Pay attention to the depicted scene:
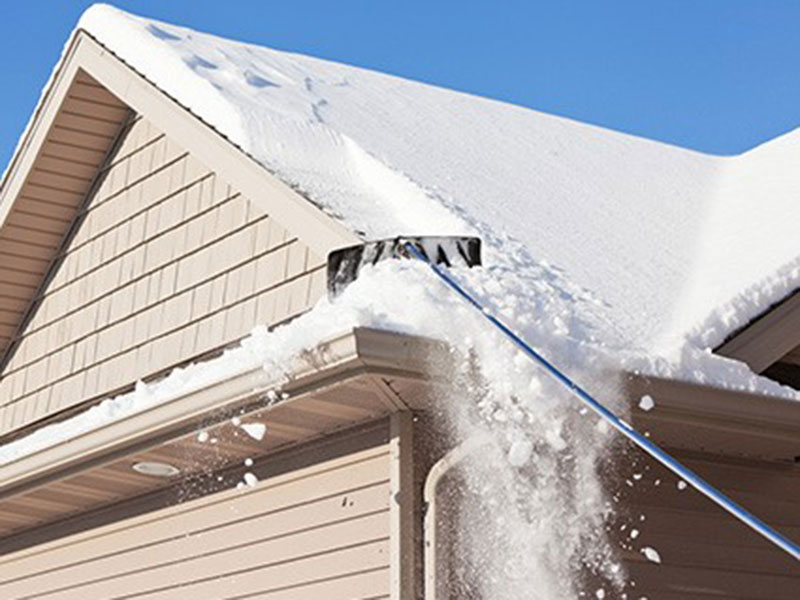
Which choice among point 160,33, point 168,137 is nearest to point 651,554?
point 168,137

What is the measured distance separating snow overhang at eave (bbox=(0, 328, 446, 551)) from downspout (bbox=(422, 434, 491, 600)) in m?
0.26

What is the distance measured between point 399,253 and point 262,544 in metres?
1.68

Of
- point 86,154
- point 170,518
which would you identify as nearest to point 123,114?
point 86,154

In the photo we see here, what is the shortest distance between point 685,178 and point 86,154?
401 cm

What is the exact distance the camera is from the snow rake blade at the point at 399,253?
619cm


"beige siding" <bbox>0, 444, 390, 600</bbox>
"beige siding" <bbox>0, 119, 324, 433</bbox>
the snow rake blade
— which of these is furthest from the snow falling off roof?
"beige siding" <bbox>0, 444, 390, 600</bbox>

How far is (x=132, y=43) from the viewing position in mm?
8984

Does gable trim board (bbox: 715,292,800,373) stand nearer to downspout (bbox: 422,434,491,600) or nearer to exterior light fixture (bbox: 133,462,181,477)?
downspout (bbox: 422,434,491,600)

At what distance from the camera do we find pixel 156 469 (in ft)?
24.0

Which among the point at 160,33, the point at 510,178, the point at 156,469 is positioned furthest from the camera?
the point at 160,33

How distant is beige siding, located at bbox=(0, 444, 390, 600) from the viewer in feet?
20.9

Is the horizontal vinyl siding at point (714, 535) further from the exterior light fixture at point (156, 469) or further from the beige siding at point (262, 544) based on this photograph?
the exterior light fixture at point (156, 469)

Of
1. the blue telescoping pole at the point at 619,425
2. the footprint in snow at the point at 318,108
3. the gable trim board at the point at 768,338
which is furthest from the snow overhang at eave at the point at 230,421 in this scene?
the footprint in snow at the point at 318,108

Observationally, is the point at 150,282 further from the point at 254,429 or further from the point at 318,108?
the point at 254,429
